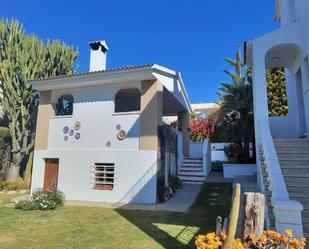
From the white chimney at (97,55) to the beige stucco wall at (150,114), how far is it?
5.80 meters

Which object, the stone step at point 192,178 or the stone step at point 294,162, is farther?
the stone step at point 192,178

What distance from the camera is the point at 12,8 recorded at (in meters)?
18.7

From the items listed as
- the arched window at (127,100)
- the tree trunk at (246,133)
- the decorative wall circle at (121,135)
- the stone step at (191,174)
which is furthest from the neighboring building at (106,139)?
the tree trunk at (246,133)

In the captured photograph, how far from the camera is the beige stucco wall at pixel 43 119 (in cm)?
1611

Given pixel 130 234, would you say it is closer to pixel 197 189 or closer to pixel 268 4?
pixel 197 189

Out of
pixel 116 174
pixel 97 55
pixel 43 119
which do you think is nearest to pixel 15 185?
pixel 43 119

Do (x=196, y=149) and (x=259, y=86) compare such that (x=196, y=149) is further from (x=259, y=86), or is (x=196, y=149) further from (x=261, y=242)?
(x=261, y=242)

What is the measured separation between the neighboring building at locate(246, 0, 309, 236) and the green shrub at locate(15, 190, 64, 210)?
29.8ft

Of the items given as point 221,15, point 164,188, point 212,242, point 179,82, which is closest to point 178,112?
point 179,82

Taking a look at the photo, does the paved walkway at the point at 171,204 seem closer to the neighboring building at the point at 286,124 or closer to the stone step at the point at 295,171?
the neighboring building at the point at 286,124

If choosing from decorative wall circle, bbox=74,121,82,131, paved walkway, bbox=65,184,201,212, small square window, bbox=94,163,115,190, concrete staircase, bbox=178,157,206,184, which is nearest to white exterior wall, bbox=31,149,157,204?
small square window, bbox=94,163,115,190

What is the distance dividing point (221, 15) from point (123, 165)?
14379 mm

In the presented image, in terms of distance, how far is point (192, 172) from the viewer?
1797cm

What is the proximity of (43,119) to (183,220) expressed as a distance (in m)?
11.3
